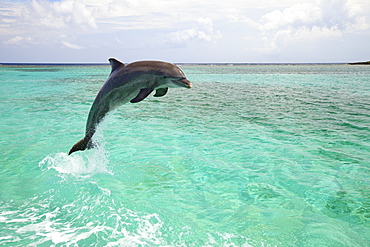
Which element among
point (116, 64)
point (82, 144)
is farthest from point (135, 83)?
point (82, 144)

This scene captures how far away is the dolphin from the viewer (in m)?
5.19

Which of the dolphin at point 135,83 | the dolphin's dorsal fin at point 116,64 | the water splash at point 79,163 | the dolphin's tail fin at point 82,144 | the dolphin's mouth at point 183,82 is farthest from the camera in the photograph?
the water splash at point 79,163

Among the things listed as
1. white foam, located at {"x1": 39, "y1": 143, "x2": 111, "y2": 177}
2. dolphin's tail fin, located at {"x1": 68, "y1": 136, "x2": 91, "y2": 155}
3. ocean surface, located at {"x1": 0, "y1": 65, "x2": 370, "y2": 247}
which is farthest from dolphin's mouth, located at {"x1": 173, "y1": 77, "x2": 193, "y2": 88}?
white foam, located at {"x1": 39, "y1": 143, "x2": 111, "y2": 177}

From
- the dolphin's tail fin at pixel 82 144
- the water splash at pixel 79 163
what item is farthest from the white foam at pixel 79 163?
the dolphin's tail fin at pixel 82 144

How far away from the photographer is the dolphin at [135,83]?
5188 mm

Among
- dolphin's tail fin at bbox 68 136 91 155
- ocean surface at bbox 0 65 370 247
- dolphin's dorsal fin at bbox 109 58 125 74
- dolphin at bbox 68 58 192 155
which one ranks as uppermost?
dolphin's dorsal fin at bbox 109 58 125 74

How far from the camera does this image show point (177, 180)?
7.44 m

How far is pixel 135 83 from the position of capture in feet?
18.1

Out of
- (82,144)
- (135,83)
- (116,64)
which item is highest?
(116,64)

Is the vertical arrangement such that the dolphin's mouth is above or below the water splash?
above

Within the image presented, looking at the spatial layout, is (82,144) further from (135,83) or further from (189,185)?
(189,185)

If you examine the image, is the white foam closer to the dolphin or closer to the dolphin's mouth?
the dolphin

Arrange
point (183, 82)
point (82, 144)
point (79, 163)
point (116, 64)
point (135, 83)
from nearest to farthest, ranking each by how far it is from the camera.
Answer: point (183, 82)
point (135, 83)
point (116, 64)
point (82, 144)
point (79, 163)

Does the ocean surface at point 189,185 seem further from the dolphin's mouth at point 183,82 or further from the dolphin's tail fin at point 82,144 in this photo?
the dolphin's mouth at point 183,82
